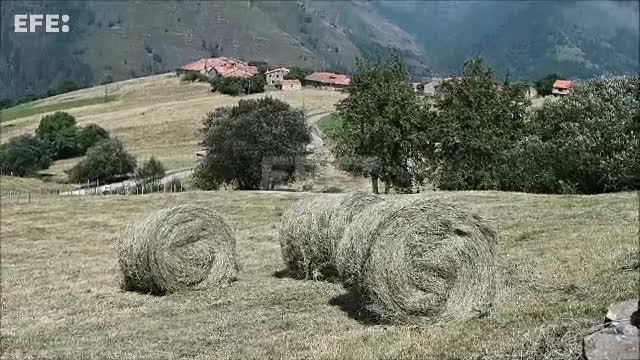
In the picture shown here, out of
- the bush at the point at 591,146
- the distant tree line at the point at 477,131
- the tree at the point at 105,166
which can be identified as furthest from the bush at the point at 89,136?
the bush at the point at 591,146

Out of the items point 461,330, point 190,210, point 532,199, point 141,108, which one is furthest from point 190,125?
point 461,330

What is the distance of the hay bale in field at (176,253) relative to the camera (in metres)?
15.4

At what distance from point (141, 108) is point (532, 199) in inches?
4431

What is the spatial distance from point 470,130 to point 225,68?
113474 mm

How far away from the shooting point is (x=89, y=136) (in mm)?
99312

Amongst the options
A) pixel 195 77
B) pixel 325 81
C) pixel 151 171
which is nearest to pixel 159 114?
pixel 195 77

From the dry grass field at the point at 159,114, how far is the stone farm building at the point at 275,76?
6.95 meters

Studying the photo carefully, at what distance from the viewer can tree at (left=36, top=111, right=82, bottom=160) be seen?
96.3 metres

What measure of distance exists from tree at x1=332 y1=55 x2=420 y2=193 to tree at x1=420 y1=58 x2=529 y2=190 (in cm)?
119

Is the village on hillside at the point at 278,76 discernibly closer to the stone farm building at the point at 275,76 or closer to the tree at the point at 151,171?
the stone farm building at the point at 275,76

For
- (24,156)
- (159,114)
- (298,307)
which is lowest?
(298,307)

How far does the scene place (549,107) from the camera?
40500 mm

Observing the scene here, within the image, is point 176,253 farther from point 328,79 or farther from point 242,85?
point 328,79

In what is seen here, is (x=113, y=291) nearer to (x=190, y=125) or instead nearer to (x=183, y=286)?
(x=183, y=286)
